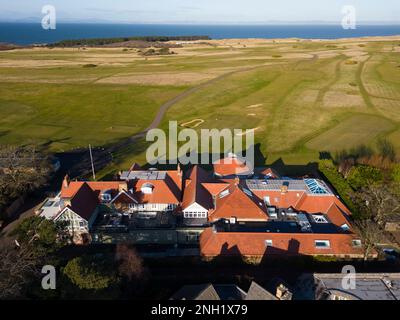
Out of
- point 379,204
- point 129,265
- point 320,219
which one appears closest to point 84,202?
point 129,265

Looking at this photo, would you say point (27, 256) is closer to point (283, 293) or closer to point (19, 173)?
point (283, 293)

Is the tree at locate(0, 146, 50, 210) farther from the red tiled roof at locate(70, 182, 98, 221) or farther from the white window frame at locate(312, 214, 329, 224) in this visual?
the white window frame at locate(312, 214, 329, 224)

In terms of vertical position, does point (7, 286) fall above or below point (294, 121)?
below

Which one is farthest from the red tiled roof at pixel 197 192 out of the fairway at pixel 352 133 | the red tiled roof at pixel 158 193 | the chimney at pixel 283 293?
the fairway at pixel 352 133

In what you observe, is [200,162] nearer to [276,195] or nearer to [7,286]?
[276,195]

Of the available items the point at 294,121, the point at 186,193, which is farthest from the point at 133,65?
the point at 186,193

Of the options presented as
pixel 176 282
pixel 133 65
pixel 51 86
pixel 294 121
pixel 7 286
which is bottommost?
pixel 176 282
